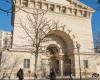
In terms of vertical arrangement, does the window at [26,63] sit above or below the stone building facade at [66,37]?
below

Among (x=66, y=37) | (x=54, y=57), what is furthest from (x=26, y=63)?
(x=66, y=37)

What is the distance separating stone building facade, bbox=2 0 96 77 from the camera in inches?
1284

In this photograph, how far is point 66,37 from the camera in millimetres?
35250

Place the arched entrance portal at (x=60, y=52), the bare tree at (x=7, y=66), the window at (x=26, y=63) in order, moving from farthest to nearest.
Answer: the arched entrance portal at (x=60, y=52) < the window at (x=26, y=63) < the bare tree at (x=7, y=66)

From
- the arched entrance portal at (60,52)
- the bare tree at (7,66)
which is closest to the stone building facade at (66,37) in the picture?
the arched entrance portal at (60,52)

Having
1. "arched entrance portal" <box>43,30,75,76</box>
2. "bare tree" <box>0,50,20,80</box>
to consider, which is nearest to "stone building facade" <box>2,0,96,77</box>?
"arched entrance portal" <box>43,30,75,76</box>

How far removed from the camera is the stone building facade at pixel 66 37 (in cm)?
3262

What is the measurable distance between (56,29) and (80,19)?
5281 millimetres

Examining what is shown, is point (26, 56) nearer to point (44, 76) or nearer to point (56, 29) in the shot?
point (44, 76)

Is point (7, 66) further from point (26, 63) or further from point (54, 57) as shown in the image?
point (54, 57)

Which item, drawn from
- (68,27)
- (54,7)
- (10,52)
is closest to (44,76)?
(10,52)

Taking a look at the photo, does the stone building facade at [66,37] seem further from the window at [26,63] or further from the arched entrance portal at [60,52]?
the window at [26,63]

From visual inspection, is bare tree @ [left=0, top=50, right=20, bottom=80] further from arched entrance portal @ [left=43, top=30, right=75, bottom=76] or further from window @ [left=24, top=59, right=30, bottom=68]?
arched entrance portal @ [left=43, top=30, right=75, bottom=76]

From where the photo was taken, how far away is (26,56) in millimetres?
30875
